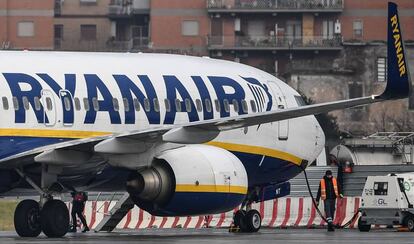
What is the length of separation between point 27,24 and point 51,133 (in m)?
84.0

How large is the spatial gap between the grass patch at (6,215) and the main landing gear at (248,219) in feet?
29.1

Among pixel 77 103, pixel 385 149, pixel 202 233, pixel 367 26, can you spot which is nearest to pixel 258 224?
pixel 202 233

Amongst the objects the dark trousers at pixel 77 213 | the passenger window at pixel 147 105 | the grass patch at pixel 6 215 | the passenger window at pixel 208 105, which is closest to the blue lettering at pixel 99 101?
the passenger window at pixel 147 105

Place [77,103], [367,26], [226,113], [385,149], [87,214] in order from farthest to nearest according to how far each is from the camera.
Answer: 1. [367,26]
2. [385,149]
3. [87,214]
4. [226,113]
5. [77,103]

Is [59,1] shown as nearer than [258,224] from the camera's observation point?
No

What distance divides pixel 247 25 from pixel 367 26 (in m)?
8.78

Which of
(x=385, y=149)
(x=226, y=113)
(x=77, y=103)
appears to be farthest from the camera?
(x=385, y=149)

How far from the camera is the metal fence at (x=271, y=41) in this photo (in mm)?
116456

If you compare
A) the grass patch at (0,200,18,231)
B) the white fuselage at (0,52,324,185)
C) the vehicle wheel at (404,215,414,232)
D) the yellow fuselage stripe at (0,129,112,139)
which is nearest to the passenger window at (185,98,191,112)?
the white fuselage at (0,52,324,185)

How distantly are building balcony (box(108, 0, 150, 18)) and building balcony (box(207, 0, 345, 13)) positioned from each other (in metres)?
6.04

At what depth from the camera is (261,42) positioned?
11681cm

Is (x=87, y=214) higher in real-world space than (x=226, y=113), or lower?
lower

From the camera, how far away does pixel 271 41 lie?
116938mm

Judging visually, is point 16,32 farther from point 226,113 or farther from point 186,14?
point 226,113
